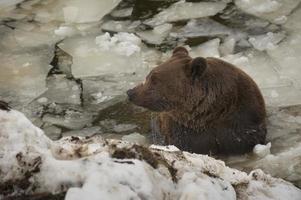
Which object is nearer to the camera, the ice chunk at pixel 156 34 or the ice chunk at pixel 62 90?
the ice chunk at pixel 62 90

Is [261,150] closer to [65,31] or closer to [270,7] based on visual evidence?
[270,7]

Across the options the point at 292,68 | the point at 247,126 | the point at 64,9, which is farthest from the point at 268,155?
the point at 64,9

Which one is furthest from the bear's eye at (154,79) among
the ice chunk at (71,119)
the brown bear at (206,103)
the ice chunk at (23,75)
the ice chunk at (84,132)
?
the ice chunk at (23,75)

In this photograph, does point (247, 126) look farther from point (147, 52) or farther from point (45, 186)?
point (45, 186)

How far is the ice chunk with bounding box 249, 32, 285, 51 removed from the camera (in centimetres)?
639

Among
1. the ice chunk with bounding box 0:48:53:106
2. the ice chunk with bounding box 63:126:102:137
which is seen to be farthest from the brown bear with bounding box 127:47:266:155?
the ice chunk with bounding box 0:48:53:106

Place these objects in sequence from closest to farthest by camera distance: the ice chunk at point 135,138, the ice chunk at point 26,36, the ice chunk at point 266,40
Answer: the ice chunk at point 135,138
the ice chunk at point 266,40
the ice chunk at point 26,36

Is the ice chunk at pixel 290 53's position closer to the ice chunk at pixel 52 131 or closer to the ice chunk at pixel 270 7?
the ice chunk at pixel 270 7

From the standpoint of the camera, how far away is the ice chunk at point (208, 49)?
6348 millimetres

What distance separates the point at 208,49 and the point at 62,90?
1.62 m

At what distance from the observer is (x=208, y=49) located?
254 inches

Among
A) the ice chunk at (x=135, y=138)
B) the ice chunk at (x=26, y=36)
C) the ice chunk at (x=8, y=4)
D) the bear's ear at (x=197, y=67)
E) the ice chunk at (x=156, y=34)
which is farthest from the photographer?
the ice chunk at (x=8, y=4)

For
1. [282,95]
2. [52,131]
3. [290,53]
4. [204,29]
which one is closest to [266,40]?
[290,53]

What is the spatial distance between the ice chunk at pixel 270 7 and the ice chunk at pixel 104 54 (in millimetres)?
1433
